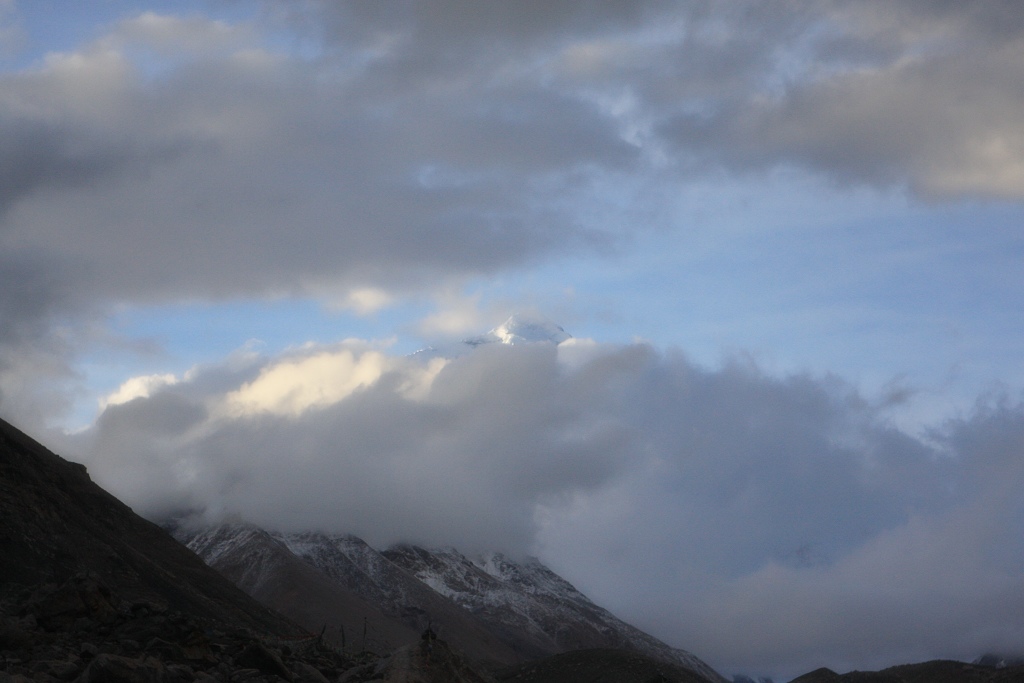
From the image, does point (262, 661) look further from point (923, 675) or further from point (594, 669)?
point (923, 675)

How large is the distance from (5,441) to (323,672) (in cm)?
6744

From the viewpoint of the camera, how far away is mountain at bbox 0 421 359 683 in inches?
1069

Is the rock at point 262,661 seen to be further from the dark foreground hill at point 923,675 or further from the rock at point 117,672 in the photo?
the dark foreground hill at point 923,675

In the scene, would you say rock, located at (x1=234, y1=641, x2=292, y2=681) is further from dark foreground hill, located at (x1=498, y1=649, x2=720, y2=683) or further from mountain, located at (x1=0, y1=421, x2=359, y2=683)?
dark foreground hill, located at (x1=498, y1=649, x2=720, y2=683)

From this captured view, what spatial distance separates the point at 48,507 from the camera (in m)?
79.9

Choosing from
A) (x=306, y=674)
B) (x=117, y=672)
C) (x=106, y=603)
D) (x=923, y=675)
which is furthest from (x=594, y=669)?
(x=117, y=672)

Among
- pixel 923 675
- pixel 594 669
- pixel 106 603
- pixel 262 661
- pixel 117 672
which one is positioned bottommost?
pixel 117 672

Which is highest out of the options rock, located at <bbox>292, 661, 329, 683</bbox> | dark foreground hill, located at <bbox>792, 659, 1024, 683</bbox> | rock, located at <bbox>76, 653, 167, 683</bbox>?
dark foreground hill, located at <bbox>792, 659, 1024, 683</bbox>

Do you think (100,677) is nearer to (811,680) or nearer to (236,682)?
(236,682)

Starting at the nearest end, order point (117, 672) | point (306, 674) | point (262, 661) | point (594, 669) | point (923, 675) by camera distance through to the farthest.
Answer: point (117, 672) < point (262, 661) < point (306, 674) < point (594, 669) < point (923, 675)

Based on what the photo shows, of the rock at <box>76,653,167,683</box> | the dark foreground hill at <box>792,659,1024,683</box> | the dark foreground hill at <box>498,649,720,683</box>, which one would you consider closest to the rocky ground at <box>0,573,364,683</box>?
the rock at <box>76,653,167,683</box>

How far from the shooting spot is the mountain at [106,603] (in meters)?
27.2

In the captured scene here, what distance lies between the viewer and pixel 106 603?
3322 cm

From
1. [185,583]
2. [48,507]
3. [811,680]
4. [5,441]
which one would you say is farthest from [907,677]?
[5,441]
